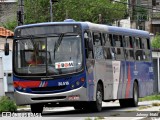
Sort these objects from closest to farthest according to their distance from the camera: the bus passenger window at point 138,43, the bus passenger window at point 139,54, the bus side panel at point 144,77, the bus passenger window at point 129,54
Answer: the bus passenger window at point 129,54 < the bus passenger window at point 139,54 < the bus passenger window at point 138,43 < the bus side panel at point 144,77

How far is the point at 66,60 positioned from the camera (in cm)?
2231

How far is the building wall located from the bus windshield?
60864 millimetres

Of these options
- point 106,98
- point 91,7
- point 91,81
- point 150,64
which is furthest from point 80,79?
point 91,7

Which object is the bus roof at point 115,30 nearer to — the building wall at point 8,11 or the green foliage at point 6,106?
the green foliage at point 6,106

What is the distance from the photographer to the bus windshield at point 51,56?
22.4 metres

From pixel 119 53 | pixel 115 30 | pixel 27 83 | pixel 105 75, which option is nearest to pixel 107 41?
pixel 115 30

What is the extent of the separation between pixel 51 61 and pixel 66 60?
53 centimetres

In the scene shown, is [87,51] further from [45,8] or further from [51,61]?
[45,8]

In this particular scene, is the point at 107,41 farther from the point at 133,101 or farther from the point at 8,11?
the point at 8,11

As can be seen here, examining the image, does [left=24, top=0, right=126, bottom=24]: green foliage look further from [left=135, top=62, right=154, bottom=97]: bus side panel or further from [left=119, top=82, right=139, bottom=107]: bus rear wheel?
[left=119, top=82, right=139, bottom=107]: bus rear wheel

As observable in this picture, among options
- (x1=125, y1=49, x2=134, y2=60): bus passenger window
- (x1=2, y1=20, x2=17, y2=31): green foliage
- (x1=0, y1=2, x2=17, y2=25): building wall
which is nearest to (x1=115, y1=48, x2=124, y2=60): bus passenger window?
(x1=125, y1=49, x2=134, y2=60): bus passenger window

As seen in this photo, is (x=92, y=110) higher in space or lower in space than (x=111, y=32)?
lower

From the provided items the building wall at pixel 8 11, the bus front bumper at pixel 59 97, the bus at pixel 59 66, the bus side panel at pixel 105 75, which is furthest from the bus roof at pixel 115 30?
the building wall at pixel 8 11

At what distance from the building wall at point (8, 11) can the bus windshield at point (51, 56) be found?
60864mm
